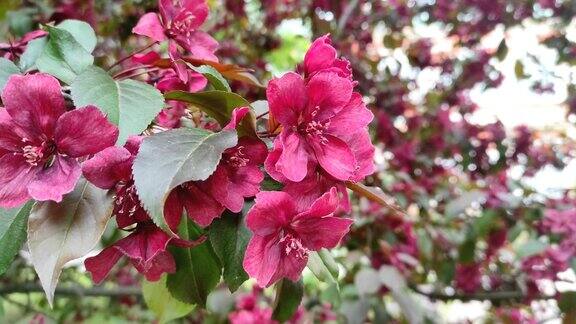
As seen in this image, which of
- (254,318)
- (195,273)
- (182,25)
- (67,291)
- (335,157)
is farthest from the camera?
(67,291)

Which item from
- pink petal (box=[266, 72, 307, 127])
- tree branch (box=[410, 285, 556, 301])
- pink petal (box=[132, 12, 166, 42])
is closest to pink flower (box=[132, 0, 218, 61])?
pink petal (box=[132, 12, 166, 42])

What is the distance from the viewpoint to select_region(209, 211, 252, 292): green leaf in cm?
72

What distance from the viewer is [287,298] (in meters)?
0.92

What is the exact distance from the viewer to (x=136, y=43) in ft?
9.08

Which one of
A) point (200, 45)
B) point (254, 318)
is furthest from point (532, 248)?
point (200, 45)

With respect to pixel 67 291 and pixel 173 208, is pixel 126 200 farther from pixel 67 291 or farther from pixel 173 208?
pixel 67 291

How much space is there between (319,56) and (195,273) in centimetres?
35

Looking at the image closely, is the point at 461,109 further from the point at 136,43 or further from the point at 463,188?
the point at 136,43

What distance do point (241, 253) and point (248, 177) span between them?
0.32 feet

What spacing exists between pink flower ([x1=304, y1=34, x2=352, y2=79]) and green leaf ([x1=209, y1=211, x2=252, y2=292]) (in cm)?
21

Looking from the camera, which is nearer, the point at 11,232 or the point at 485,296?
the point at 11,232

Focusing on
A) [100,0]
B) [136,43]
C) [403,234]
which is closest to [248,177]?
[100,0]

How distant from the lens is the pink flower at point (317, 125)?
2.23ft


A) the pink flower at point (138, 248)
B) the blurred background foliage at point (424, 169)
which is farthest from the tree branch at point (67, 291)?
the pink flower at point (138, 248)
